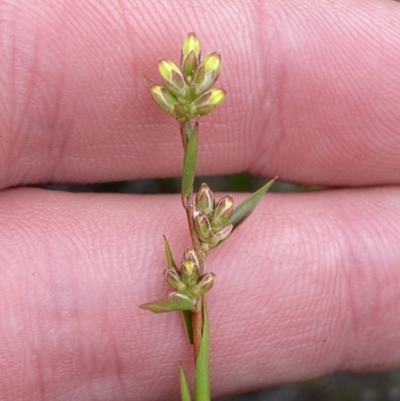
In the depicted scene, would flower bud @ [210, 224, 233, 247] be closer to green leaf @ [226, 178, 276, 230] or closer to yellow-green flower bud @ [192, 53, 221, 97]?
green leaf @ [226, 178, 276, 230]

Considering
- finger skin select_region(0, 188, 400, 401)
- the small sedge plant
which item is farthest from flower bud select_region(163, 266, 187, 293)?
finger skin select_region(0, 188, 400, 401)

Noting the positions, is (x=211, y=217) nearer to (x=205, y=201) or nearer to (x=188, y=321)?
(x=205, y=201)

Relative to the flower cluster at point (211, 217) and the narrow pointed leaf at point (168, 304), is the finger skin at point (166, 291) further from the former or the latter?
the flower cluster at point (211, 217)

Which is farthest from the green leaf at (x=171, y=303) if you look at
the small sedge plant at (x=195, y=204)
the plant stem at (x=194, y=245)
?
the plant stem at (x=194, y=245)

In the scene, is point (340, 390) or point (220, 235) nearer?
point (220, 235)

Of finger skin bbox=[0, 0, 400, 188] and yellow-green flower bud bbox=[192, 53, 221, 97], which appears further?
finger skin bbox=[0, 0, 400, 188]

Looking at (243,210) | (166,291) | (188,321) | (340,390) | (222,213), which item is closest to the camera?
(222,213)

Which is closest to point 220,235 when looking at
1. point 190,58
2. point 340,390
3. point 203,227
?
point 203,227

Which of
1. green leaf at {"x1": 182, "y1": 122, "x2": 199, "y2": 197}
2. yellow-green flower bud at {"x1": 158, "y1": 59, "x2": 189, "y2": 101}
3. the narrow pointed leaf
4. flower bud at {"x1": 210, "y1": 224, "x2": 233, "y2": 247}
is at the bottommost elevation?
the narrow pointed leaf
